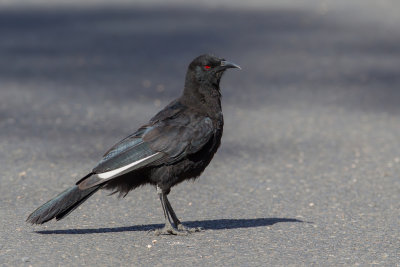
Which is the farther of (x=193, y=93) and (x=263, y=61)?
(x=263, y=61)

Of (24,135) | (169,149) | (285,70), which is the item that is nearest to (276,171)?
(169,149)

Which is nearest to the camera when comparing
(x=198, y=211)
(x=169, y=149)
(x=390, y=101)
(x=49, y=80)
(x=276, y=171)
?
(x=169, y=149)

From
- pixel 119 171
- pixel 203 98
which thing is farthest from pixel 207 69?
pixel 119 171

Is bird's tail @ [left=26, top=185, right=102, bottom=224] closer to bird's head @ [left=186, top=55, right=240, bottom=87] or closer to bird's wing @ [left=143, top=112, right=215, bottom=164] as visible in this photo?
bird's wing @ [left=143, top=112, right=215, bottom=164]

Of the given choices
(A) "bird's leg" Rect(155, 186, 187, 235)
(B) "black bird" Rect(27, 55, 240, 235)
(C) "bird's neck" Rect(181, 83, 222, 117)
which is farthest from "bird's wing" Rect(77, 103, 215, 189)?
(A) "bird's leg" Rect(155, 186, 187, 235)

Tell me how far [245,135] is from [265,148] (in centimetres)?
51

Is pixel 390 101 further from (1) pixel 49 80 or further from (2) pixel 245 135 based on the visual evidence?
(1) pixel 49 80

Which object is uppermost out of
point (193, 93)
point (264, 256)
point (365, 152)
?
point (193, 93)

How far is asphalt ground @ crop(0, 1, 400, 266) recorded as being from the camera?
554 cm

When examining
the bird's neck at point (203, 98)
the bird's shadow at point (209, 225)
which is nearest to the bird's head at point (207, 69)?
the bird's neck at point (203, 98)

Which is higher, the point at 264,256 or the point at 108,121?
the point at 108,121

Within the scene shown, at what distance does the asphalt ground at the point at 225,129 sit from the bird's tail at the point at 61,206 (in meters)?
0.15

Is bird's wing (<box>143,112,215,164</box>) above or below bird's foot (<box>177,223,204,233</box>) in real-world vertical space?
above

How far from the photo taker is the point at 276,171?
25.0ft
